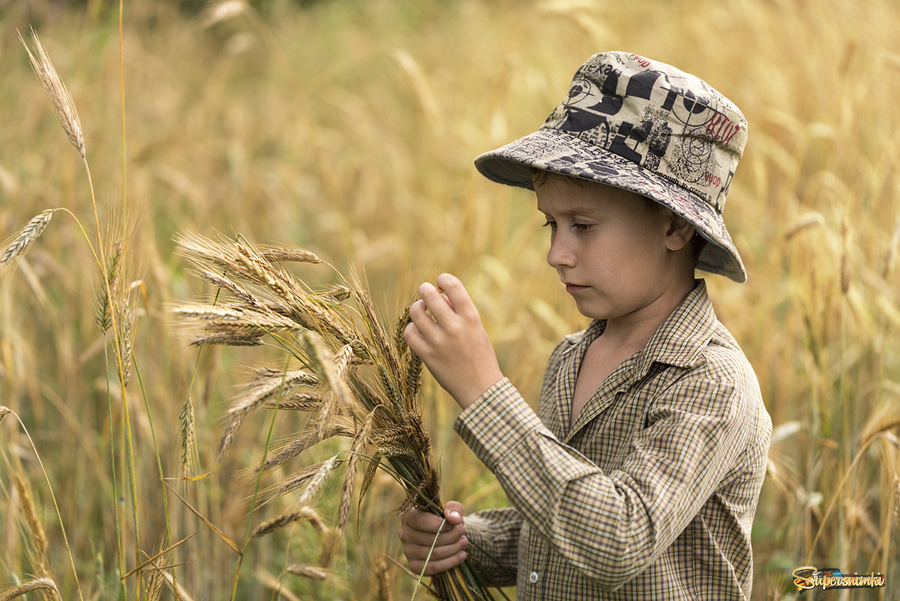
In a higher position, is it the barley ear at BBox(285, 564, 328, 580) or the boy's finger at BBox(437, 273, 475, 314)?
the boy's finger at BBox(437, 273, 475, 314)

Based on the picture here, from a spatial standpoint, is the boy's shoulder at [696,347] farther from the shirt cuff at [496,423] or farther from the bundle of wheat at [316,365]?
the bundle of wheat at [316,365]

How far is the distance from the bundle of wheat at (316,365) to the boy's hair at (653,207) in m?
0.38

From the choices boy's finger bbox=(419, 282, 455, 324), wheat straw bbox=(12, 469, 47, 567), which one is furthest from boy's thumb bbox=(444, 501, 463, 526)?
wheat straw bbox=(12, 469, 47, 567)

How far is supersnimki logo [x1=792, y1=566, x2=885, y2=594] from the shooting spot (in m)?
1.76

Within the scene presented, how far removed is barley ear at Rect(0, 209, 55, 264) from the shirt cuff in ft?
2.51

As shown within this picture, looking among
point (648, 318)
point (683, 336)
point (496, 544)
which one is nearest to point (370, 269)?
point (496, 544)

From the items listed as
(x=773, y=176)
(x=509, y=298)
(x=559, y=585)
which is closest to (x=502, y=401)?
(x=559, y=585)

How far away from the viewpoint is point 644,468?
1.19 metres

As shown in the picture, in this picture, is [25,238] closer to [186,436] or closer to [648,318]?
[186,436]

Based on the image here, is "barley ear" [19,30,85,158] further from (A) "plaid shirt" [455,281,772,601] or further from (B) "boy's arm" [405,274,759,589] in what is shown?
(A) "plaid shirt" [455,281,772,601]

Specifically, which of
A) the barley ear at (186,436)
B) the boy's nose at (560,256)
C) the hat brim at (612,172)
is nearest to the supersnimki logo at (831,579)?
the hat brim at (612,172)

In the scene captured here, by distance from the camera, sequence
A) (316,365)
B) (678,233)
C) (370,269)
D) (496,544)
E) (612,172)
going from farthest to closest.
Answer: (370,269) < (496,544) < (678,233) < (612,172) < (316,365)

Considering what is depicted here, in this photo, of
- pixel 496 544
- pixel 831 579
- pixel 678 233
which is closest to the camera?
pixel 678 233

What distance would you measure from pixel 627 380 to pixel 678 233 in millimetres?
292
